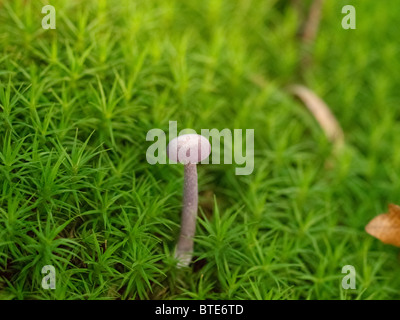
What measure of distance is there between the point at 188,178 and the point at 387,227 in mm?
898

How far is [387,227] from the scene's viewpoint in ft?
6.63

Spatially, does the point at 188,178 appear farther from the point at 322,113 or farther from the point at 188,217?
the point at 322,113

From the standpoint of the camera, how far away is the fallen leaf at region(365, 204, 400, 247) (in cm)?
200

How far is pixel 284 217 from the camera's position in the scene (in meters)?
2.12

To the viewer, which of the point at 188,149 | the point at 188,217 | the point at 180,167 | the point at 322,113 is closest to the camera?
the point at 188,149

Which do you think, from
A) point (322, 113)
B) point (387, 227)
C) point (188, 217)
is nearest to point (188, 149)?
point (188, 217)

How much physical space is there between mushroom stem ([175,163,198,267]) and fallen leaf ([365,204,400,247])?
0.77 m

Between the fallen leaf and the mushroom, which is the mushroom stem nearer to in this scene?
the mushroom

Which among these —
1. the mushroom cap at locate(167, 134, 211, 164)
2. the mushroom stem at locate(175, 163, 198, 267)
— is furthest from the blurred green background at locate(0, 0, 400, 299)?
the mushroom cap at locate(167, 134, 211, 164)

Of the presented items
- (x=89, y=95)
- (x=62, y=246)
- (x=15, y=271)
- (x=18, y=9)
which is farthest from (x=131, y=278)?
(x=18, y=9)

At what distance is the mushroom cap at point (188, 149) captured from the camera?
5.38ft

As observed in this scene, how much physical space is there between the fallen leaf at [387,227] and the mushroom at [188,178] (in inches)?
30.4

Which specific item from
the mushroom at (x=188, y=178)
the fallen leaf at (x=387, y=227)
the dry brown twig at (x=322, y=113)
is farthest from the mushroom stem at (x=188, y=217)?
the dry brown twig at (x=322, y=113)
